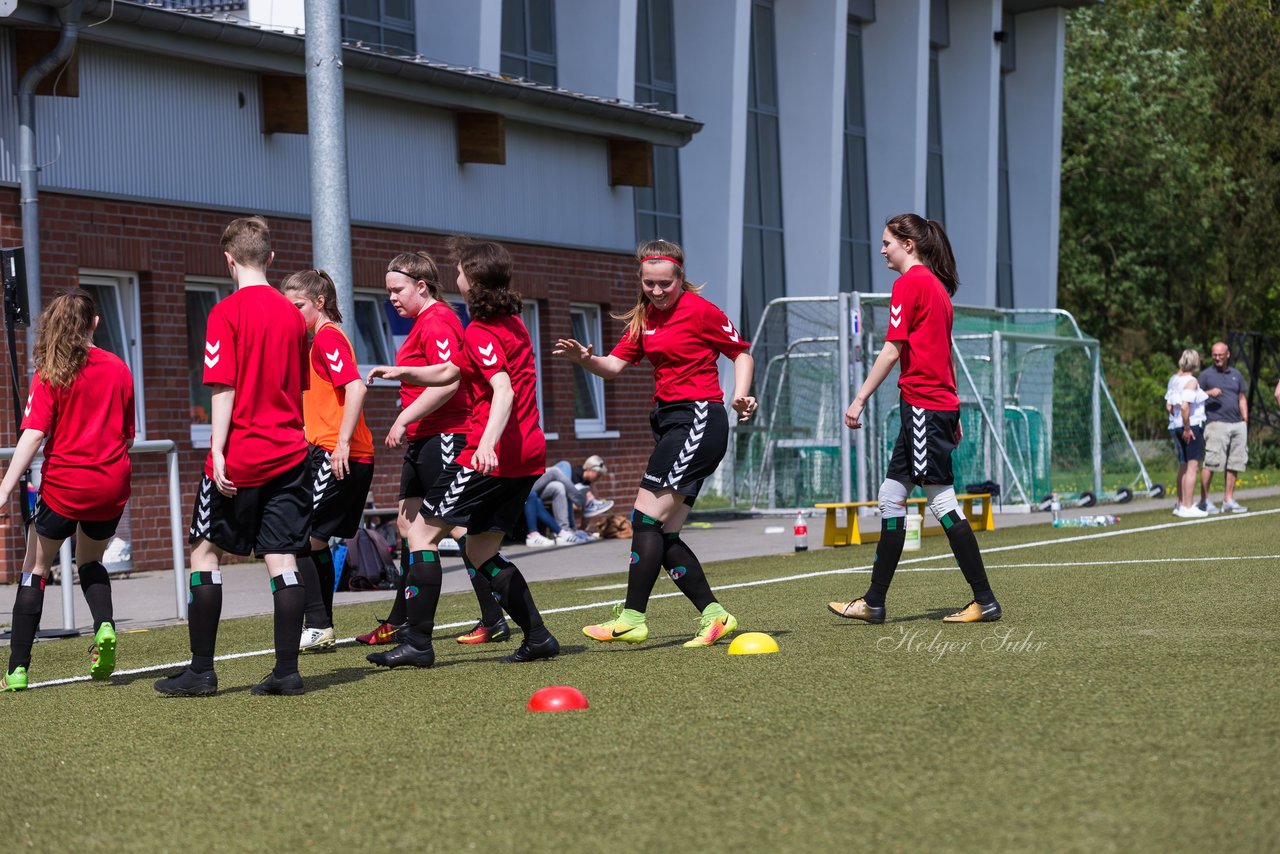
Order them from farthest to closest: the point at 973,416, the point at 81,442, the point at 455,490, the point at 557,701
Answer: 1. the point at 973,416
2. the point at 81,442
3. the point at 455,490
4. the point at 557,701

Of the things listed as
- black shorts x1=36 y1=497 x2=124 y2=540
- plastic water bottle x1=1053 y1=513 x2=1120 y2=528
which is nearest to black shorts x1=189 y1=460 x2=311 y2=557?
black shorts x1=36 y1=497 x2=124 y2=540

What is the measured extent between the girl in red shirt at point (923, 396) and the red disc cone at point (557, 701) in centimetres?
252

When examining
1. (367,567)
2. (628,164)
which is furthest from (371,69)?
(367,567)

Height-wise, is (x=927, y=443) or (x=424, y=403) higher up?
(x=424, y=403)

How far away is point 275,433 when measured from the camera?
6.75 meters

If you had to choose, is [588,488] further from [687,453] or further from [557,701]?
[557,701]

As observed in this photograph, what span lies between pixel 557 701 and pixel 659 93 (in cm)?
2253

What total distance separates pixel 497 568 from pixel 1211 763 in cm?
370

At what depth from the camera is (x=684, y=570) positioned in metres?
7.87

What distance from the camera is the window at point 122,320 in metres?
15.3

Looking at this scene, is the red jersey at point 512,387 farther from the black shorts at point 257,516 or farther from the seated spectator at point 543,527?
the seated spectator at point 543,527

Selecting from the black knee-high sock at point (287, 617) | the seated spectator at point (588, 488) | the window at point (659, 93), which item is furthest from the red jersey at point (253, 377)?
the window at point (659, 93)

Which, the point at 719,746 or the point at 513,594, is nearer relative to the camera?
the point at 719,746

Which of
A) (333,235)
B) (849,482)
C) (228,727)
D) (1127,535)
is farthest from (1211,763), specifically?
(849,482)
